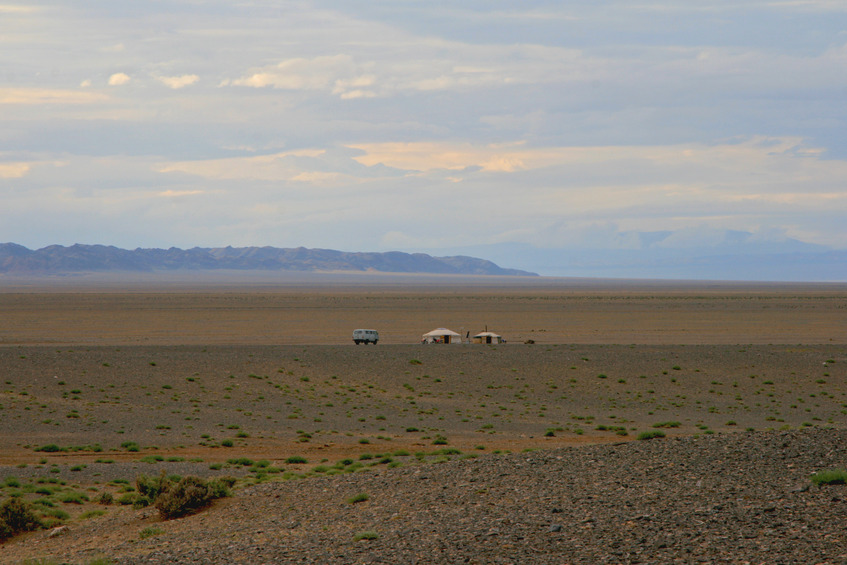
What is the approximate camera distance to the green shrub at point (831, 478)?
34.8ft

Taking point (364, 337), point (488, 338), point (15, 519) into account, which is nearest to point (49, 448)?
point (15, 519)

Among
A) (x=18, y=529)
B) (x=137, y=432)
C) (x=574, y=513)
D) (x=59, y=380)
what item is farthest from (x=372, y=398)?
(x=574, y=513)

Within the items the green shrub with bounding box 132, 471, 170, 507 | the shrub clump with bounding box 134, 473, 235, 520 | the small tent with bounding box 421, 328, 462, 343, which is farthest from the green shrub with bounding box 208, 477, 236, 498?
the small tent with bounding box 421, 328, 462, 343

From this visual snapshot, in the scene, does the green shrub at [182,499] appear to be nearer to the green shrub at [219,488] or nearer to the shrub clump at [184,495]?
the shrub clump at [184,495]

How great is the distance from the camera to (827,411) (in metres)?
33.2

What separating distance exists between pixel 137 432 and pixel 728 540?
76.2 ft

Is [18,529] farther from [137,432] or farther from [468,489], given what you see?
[137,432]

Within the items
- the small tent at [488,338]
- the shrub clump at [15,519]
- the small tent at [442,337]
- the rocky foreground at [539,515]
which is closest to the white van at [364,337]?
the small tent at [442,337]

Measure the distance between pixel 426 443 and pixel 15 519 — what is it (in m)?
14.0

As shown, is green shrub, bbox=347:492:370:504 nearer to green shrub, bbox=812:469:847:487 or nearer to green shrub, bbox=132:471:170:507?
green shrub, bbox=132:471:170:507

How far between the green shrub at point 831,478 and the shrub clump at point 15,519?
1294 centimetres

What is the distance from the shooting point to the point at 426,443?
25.6 m

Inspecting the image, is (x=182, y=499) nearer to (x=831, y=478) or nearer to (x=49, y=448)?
(x=831, y=478)

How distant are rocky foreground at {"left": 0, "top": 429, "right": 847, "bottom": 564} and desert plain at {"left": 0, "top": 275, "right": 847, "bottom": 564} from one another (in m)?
0.05
